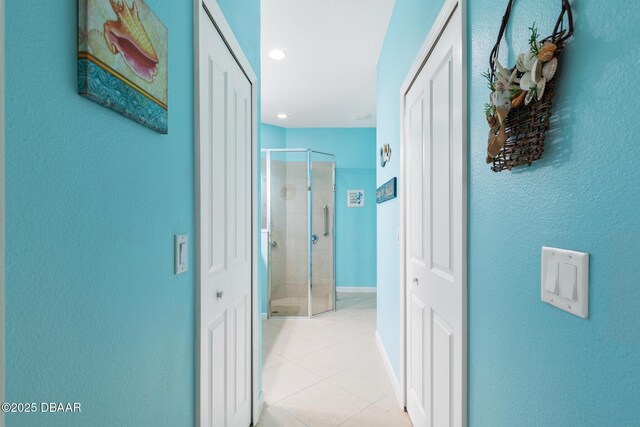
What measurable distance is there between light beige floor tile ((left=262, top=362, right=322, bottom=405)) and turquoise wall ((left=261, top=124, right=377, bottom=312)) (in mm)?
2676

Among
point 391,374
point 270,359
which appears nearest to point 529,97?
point 391,374

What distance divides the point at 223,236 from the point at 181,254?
354 millimetres

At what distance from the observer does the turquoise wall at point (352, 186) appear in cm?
506

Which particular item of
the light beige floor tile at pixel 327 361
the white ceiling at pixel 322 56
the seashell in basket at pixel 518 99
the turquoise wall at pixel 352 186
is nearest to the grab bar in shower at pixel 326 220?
the turquoise wall at pixel 352 186

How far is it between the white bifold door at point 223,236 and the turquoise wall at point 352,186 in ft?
10.9

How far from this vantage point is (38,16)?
0.50m

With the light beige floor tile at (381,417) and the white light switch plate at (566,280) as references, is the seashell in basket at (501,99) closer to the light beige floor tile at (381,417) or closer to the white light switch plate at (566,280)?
the white light switch plate at (566,280)

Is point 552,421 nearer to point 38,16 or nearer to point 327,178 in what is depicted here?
point 38,16

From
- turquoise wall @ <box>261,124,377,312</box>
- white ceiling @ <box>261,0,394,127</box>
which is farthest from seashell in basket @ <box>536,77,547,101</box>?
turquoise wall @ <box>261,124,377,312</box>

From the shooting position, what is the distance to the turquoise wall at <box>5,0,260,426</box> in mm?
478

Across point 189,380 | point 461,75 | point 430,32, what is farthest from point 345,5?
point 189,380

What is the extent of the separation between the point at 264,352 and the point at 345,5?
2832 millimetres

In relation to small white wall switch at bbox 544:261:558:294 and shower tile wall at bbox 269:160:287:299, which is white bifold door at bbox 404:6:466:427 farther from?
shower tile wall at bbox 269:160:287:299

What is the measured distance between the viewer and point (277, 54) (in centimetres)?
275
